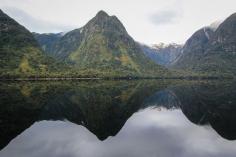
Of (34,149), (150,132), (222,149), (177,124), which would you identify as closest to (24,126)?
(34,149)

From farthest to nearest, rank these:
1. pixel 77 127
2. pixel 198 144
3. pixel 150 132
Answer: pixel 77 127, pixel 150 132, pixel 198 144

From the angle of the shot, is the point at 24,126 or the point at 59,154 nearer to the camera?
the point at 59,154

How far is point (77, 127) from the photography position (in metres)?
62.4

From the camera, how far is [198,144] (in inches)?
1859

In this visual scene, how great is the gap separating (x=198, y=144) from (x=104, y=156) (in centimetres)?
1599

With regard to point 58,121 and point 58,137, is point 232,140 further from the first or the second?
point 58,121

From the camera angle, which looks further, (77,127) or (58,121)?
(58,121)

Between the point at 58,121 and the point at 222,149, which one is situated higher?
the point at 222,149

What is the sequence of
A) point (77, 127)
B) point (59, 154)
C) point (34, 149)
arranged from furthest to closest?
1. point (77, 127)
2. point (34, 149)
3. point (59, 154)

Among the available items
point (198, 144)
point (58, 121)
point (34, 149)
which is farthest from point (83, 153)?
point (58, 121)

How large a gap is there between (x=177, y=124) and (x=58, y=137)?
28.8 metres

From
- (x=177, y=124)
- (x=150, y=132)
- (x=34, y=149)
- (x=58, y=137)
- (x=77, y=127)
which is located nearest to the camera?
Result: (x=34, y=149)

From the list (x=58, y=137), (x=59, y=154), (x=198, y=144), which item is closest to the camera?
(x=59, y=154)

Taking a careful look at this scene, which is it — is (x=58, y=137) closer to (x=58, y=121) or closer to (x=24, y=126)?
(x=24, y=126)
